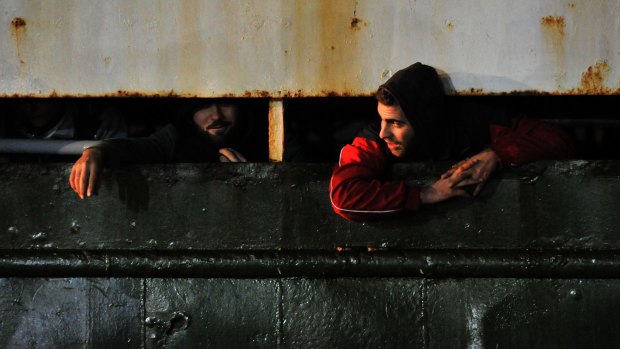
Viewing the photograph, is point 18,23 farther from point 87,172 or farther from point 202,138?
point 202,138

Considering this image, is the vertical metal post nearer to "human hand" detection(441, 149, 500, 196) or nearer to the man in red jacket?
the man in red jacket

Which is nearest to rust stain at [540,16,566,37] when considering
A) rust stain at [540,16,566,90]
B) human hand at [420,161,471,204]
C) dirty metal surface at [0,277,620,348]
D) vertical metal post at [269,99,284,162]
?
rust stain at [540,16,566,90]

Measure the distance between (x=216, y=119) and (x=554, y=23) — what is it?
61.8 inches

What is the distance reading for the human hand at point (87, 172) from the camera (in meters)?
3.22

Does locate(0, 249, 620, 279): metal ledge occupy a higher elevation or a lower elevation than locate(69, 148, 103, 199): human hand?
lower

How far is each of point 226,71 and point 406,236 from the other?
Result: 1.01m

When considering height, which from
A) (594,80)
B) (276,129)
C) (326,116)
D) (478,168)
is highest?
(326,116)

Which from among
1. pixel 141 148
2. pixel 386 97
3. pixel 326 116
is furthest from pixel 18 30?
pixel 326 116

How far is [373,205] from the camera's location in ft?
10.2

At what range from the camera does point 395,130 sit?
10.7 feet

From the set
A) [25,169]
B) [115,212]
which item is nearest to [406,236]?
[115,212]

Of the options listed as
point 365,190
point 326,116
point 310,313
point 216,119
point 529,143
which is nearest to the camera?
point 365,190

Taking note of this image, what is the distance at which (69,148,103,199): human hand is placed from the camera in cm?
322

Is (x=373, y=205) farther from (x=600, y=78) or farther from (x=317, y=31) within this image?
(x=600, y=78)
